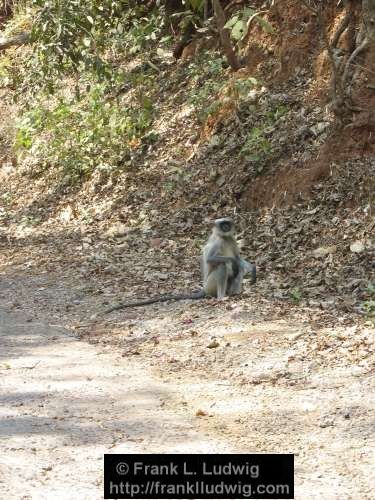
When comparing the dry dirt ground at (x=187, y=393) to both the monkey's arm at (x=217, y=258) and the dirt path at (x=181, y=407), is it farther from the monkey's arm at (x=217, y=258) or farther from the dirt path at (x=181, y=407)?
the monkey's arm at (x=217, y=258)

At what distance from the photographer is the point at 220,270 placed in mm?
8664

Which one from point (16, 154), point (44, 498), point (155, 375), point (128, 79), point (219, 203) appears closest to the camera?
point (44, 498)

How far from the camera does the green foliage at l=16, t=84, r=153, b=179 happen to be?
14586 millimetres

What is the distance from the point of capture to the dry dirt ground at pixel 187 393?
4.62 m

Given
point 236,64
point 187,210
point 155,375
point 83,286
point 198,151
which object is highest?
point 236,64

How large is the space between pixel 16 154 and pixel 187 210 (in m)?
6.71

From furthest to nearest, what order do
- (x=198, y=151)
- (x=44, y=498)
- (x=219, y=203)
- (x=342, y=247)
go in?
(x=198, y=151) → (x=219, y=203) → (x=342, y=247) → (x=44, y=498)

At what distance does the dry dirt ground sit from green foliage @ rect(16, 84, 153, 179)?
21.4ft

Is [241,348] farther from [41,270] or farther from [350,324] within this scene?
[41,270]

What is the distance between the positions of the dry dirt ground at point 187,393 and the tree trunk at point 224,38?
6.18 meters

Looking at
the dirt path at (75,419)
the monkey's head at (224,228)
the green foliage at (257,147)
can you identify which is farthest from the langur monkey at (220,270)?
the green foliage at (257,147)

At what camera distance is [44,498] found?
13.8 feet

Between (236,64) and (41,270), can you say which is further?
(236,64)

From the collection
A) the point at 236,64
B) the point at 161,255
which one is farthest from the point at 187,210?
the point at 236,64
